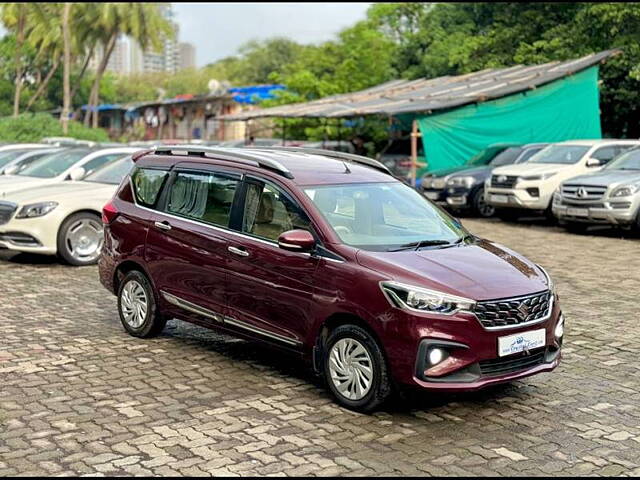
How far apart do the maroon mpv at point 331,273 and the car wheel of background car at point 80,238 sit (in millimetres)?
4103

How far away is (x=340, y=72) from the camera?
3472cm

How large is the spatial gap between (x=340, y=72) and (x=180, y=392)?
29.3m

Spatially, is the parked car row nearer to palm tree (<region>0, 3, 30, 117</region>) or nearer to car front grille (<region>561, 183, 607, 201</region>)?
car front grille (<region>561, 183, 607, 201</region>)

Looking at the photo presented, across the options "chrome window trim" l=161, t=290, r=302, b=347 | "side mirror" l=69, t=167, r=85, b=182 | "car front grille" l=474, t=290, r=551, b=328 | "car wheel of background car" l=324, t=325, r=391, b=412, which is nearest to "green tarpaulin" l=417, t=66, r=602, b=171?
"side mirror" l=69, t=167, r=85, b=182

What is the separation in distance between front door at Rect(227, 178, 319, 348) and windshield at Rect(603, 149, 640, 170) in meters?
11.4

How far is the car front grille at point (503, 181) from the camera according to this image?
18.1m

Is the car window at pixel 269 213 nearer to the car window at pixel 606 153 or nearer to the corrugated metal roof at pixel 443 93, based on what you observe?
the car window at pixel 606 153

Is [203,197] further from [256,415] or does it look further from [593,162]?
[593,162]

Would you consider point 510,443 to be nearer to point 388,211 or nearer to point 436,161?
point 388,211

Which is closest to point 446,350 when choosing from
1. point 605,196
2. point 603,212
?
point 603,212

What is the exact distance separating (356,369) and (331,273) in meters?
0.66

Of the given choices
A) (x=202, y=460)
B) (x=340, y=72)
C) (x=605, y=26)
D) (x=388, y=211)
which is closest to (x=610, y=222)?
(x=388, y=211)

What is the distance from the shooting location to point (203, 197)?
738 cm

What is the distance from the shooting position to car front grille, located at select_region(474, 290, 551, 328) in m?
5.71
